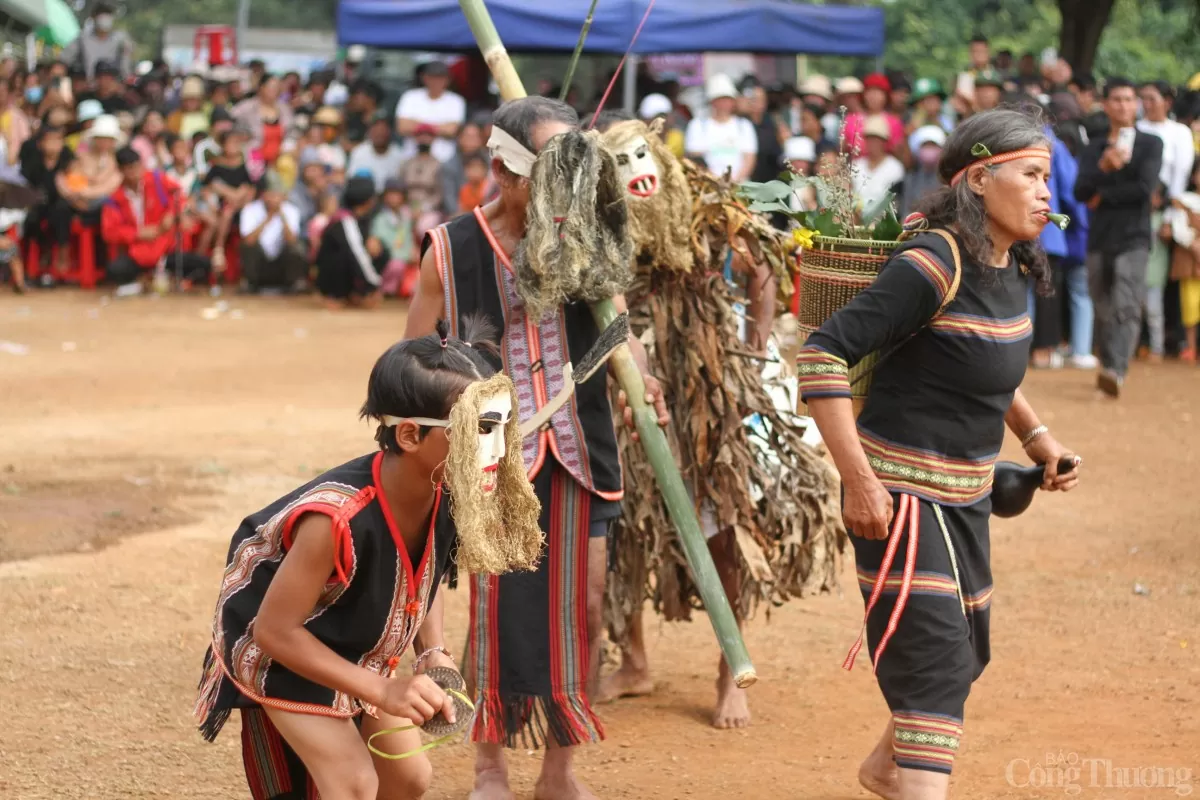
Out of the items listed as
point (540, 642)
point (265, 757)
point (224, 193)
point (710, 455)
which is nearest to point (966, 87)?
point (224, 193)

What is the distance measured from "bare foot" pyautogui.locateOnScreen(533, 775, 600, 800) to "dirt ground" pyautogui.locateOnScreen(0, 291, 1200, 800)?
0.19 metres

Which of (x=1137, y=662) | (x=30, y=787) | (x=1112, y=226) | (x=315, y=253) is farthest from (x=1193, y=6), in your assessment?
(x=30, y=787)

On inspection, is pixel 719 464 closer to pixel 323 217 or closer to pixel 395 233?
pixel 395 233

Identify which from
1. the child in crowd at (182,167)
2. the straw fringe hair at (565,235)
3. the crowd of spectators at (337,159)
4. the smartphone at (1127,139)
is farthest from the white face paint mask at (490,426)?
the child in crowd at (182,167)

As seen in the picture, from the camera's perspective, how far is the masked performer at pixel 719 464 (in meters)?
5.16

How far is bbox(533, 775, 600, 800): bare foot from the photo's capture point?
436cm

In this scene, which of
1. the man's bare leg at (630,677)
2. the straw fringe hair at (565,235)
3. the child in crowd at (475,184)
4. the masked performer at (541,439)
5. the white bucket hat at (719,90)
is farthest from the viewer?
the child in crowd at (475,184)

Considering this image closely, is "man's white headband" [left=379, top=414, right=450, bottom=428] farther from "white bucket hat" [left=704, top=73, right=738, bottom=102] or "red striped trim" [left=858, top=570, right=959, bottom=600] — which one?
"white bucket hat" [left=704, top=73, right=738, bottom=102]

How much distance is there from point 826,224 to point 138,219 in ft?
46.6

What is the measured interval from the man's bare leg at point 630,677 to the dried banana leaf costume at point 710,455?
0.48 feet

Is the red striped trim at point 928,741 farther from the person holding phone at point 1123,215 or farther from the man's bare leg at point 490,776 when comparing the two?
the person holding phone at point 1123,215

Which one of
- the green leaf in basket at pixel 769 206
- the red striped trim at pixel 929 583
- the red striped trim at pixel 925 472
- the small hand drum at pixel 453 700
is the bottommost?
the small hand drum at pixel 453 700

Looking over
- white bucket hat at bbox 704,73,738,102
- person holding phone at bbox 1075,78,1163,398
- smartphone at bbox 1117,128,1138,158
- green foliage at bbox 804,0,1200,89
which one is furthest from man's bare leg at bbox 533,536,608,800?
green foliage at bbox 804,0,1200,89

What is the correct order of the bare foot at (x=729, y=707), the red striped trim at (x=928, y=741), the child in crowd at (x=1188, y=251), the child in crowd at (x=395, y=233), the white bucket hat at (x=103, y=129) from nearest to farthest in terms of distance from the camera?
the red striped trim at (x=928, y=741) → the bare foot at (x=729, y=707) → the child in crowd at (x=1188, y=251) → the child in crowd at (x=395, y=233) → the white bucket hat at (x=103, y=129)
